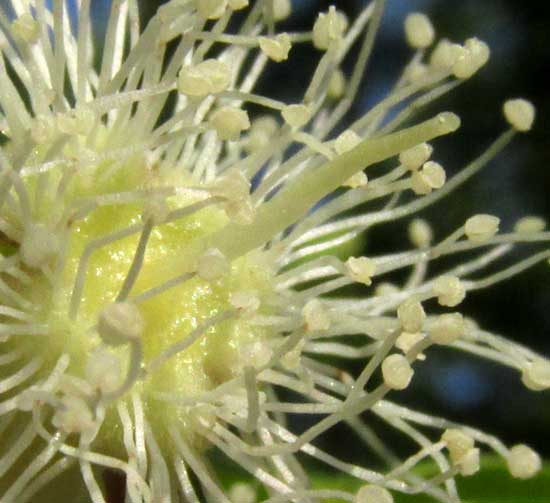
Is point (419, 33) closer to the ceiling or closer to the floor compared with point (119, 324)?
closer to the ceiling

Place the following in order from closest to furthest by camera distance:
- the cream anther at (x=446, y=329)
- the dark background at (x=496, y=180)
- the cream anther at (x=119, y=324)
Answer: the cream anther at (x=119, y=324), the cream anther at (x=446, y=329), the dark background at (x=496, y=180)

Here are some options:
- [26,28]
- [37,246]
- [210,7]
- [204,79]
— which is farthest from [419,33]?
[37,246]

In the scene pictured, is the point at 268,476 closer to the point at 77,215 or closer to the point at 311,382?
the point at 311,382

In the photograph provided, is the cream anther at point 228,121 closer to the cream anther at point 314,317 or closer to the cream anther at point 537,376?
the cream anther at point 314,317

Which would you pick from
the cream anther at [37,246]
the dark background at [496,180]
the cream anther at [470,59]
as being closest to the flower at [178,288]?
the cream anther at [37,246]

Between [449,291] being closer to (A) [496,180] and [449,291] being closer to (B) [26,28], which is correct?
(B) [26,28]

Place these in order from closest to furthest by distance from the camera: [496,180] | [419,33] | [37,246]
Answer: [37,246]
[419,33]
[496,180]

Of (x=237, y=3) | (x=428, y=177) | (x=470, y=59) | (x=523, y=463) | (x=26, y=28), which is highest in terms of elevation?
(x=26, y=28)
